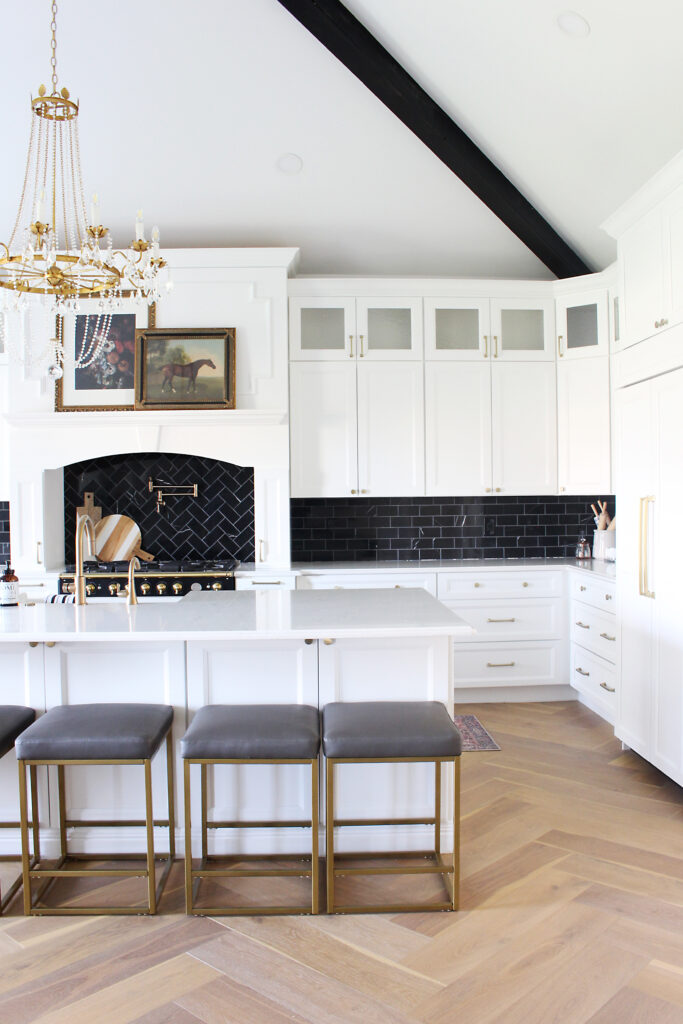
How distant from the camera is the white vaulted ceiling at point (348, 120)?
3.38 meters

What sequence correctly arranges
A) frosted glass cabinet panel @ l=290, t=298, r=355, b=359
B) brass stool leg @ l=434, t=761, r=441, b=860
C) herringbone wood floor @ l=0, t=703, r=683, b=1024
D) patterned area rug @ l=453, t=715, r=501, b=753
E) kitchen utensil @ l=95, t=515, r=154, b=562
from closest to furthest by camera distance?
herringbone wood floor @ l=0, t=703, r=683, b=1024, brass stool leg @ l=434, t=761, r=441, b=860, patterned area rug @ l=453, t=715, r=501, b=753, frosted glass cabinet panel @ l=290, t=298, r=355, b=359, kitchen utensil @ l=95, t=515, r=154, b=562

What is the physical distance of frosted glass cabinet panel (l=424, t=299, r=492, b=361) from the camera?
4758 millimetres

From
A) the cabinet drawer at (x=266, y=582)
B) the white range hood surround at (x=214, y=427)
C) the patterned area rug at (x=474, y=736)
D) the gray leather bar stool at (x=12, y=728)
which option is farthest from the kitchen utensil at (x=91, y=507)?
the patterned area rug at (x=474, y=736)

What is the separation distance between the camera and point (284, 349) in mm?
4582

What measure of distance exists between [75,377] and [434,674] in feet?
10.3

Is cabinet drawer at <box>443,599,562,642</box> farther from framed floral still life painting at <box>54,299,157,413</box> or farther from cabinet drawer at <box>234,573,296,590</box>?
framed floral still life painting at <box>54,299,157,413</box>

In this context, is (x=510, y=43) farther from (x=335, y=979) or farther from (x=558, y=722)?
(x=335, y=979)

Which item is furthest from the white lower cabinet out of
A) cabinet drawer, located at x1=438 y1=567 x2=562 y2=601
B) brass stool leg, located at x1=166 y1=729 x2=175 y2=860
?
cabinet drawer, located at x1=438 y1=567 x2=562 y2=601

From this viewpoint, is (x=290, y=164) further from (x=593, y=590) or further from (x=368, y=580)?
(x=593, y=590)

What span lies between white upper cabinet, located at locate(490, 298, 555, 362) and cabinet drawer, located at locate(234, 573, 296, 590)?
1990 millimetres

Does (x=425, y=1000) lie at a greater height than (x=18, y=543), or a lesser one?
lesser

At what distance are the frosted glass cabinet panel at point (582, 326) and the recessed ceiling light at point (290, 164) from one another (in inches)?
73.6

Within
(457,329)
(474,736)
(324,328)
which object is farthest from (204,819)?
(457,329)

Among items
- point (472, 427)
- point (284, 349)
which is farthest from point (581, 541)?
point (284, 349)
